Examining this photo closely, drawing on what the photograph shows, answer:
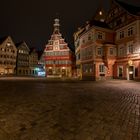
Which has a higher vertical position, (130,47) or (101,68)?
(130,47)

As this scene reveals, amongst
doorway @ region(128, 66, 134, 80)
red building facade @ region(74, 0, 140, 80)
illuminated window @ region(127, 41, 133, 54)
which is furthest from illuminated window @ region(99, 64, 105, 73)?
illuminated window @ region(127, 41, 133, 54)

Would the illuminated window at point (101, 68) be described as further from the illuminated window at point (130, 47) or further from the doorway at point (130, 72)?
the illuminated window at point (130, 47)

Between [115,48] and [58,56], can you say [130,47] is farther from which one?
[58,56]

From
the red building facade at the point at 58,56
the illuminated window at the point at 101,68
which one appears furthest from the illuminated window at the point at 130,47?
the red building facade at the point at 58,56

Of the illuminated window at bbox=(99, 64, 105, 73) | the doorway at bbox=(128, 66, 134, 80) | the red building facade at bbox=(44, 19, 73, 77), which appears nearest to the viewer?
the doorway at bbox=(128, 66, 134, 80)

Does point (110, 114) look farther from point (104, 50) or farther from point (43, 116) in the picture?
point (104, 50)

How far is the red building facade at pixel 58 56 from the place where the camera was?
4916 centimetres

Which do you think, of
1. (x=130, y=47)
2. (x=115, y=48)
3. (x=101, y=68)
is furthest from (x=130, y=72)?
(x=115, y=48)

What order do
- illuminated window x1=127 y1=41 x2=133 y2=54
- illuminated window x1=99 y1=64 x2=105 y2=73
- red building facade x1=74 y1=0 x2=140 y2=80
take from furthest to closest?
illuminated window x1=99 y1=64 x2=105 y2=73, illuminated window x1=127 y1=41 x2=133 y2=54, red building facade x1=74 y1=0 x2=140 y2=80

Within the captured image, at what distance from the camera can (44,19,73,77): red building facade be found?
4916 cm

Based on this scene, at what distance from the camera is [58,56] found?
164ft

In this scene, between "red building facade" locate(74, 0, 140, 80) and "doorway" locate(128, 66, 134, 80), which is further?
"doorway" locate(128, 66, 134, 80)

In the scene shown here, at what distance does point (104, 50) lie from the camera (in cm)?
2858

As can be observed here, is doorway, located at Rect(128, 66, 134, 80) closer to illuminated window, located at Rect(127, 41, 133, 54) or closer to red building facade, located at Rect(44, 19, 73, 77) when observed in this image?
illuminated window, located at Rect(127, 41, 133, 54)
